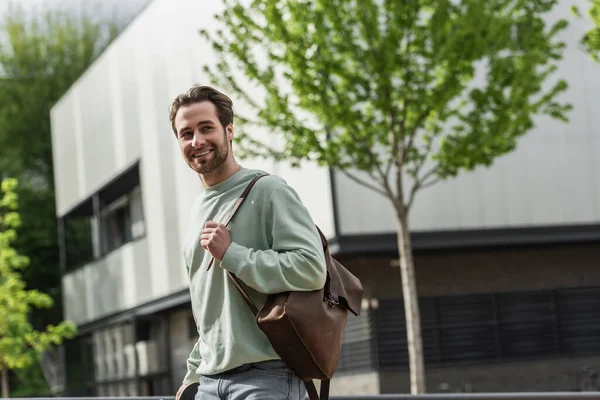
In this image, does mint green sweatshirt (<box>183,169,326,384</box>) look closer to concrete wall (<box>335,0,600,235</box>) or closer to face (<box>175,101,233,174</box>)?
face (<box>175,101,233,174</box>)

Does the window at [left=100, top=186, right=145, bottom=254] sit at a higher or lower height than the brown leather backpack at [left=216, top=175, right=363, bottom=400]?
higher

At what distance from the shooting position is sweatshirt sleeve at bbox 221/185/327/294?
316cm

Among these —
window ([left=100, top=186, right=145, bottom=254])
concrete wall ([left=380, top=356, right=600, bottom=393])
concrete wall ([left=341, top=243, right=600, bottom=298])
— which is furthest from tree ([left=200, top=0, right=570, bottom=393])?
window ([left=100, top=186, right=145, bottom=254])

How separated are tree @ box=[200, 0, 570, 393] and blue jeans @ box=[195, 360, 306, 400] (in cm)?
1110

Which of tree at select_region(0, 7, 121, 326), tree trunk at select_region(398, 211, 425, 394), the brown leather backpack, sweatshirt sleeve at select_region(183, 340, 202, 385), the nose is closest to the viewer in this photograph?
the brown leather backpack

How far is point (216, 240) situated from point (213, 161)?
282 mm

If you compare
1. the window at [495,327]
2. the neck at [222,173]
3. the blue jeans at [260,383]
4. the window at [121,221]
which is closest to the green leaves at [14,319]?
the window at [121,221]

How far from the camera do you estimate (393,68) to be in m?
14.2

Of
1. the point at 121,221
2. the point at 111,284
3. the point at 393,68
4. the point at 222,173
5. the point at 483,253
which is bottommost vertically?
the point at 222,173

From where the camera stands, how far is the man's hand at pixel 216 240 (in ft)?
10.5

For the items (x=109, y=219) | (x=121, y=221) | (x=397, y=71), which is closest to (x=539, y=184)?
(x=397, y=71)

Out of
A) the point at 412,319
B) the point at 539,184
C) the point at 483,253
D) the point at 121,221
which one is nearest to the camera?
the point at 412,319

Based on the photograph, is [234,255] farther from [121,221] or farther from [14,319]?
[121,221]

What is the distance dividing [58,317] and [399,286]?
32782 mm
